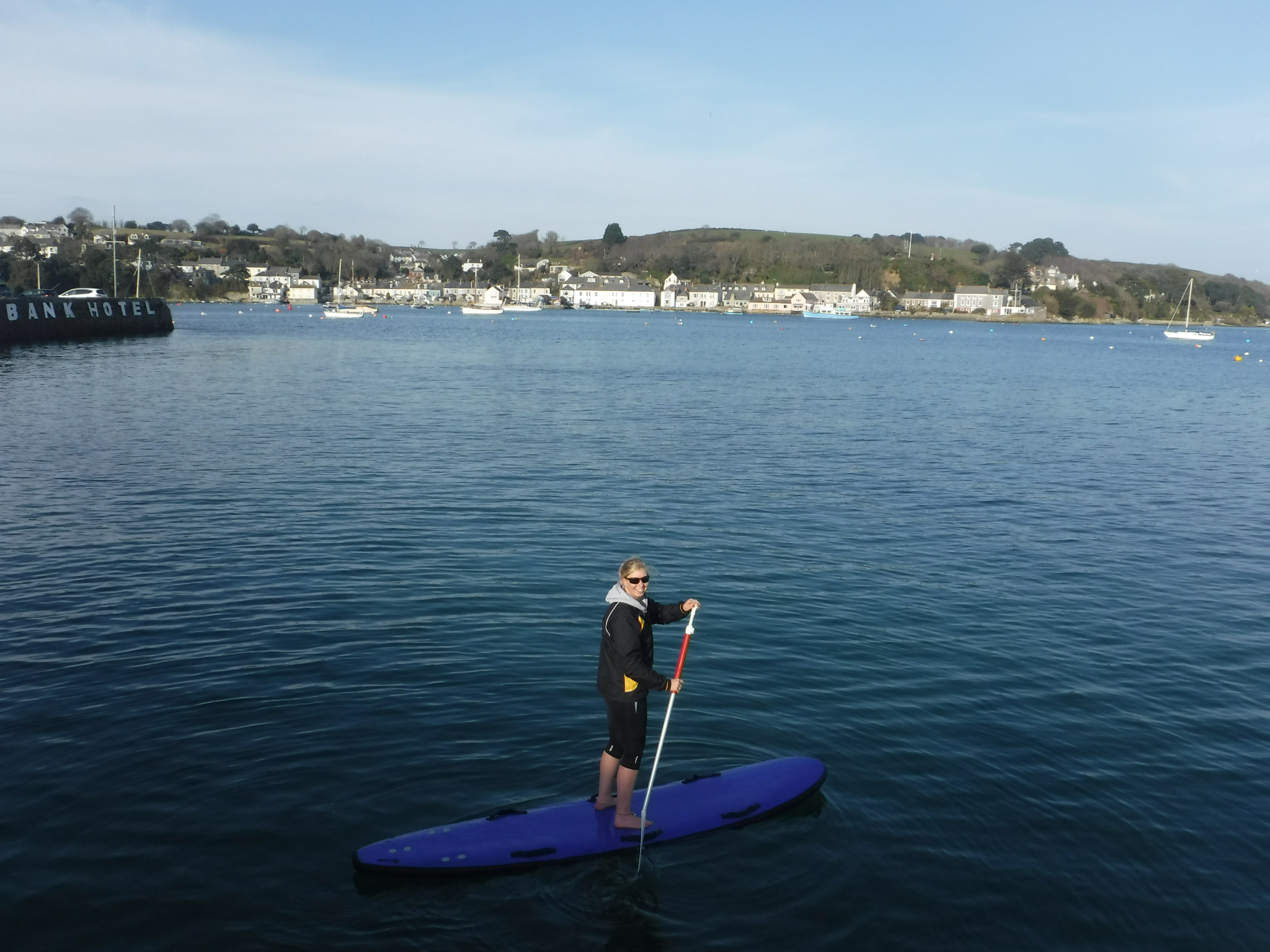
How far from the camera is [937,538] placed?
20359 millimetres

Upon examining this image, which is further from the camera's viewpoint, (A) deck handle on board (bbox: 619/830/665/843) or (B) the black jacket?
(A) deck handle on board (bbox: 619/830/665/843)

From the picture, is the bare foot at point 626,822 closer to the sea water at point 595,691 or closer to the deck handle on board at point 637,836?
the deck handle on board at point 637,836

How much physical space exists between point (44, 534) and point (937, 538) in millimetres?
18340

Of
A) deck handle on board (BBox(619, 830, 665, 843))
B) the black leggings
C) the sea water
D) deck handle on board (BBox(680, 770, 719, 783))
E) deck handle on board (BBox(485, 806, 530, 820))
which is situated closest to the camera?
the sea water

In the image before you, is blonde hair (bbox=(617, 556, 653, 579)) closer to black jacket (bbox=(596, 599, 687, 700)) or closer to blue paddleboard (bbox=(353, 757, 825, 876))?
black jacket (bbox=(596, 599, 687, 700))

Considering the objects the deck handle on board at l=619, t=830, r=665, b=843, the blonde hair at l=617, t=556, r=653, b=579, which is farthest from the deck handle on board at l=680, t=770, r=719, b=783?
the blonde hair at l=617, t=556, r=653, b=579

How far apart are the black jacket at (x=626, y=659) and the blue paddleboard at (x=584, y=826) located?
137 centimetres

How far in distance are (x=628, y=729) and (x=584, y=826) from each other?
3.53 ft

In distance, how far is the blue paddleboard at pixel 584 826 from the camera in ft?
26.3

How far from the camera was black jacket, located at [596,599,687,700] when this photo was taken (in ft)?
26.3

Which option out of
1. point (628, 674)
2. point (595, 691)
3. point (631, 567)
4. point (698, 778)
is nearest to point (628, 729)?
point (628, 674)

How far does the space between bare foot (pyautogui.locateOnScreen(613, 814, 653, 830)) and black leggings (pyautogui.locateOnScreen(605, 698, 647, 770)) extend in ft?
1.69

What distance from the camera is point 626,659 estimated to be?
8.02m

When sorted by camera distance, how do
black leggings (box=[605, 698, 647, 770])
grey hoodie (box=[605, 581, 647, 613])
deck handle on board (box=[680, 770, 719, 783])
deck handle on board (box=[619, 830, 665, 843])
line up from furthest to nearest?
deck handle on board (box=[680, 770, 719, 783]), deck handle on board (box=[619, 830, 665, 843]), black leggings (box=[605, 698, 647, 770]), grey hoodie (box=[605, 581, 647, 613])
